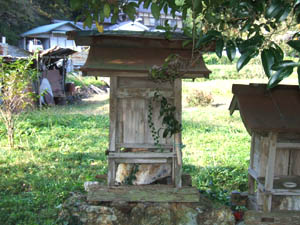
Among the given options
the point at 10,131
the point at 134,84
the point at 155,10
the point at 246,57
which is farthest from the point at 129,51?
the point at 10,131

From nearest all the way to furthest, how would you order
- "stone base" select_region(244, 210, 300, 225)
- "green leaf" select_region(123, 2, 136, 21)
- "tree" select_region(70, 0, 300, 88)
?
"tree" select_region(70, 0, 300, 88)
"green leaf" select_region(123, 2, 136, 21)
"stone base" select_region(244, 210, 300, 225)

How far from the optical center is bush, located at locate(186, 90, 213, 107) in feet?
47.3

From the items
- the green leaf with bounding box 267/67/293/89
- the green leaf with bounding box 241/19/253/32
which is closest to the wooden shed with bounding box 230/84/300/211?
the green leaf with bounding box 241/19/253/32

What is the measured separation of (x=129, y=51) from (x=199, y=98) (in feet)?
36.2

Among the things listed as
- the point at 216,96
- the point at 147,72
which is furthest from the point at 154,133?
the point at 216,96

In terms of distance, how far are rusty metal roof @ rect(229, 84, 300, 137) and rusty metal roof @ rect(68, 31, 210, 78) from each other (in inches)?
21.6

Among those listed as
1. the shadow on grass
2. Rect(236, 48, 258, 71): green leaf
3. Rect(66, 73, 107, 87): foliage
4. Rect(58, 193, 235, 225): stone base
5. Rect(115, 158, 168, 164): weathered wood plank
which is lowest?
the shadow on grass

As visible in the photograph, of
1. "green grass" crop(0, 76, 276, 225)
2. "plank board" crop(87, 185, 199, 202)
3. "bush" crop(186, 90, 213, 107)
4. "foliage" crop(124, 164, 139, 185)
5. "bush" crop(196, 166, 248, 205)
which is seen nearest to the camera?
"plank board" crop(87, 185, 199, 202)

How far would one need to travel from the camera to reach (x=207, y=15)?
9.64 ft

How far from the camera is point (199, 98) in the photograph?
14.5 metres

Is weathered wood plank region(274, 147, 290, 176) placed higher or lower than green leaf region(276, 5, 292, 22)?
lower

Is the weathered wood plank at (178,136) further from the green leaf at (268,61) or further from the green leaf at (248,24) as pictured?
the green leaf at (268,61)

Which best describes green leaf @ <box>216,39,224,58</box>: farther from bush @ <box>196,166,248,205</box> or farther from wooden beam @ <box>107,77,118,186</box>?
bush @ <box>196,166,248,205</box>

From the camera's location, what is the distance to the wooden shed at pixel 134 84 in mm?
3592
